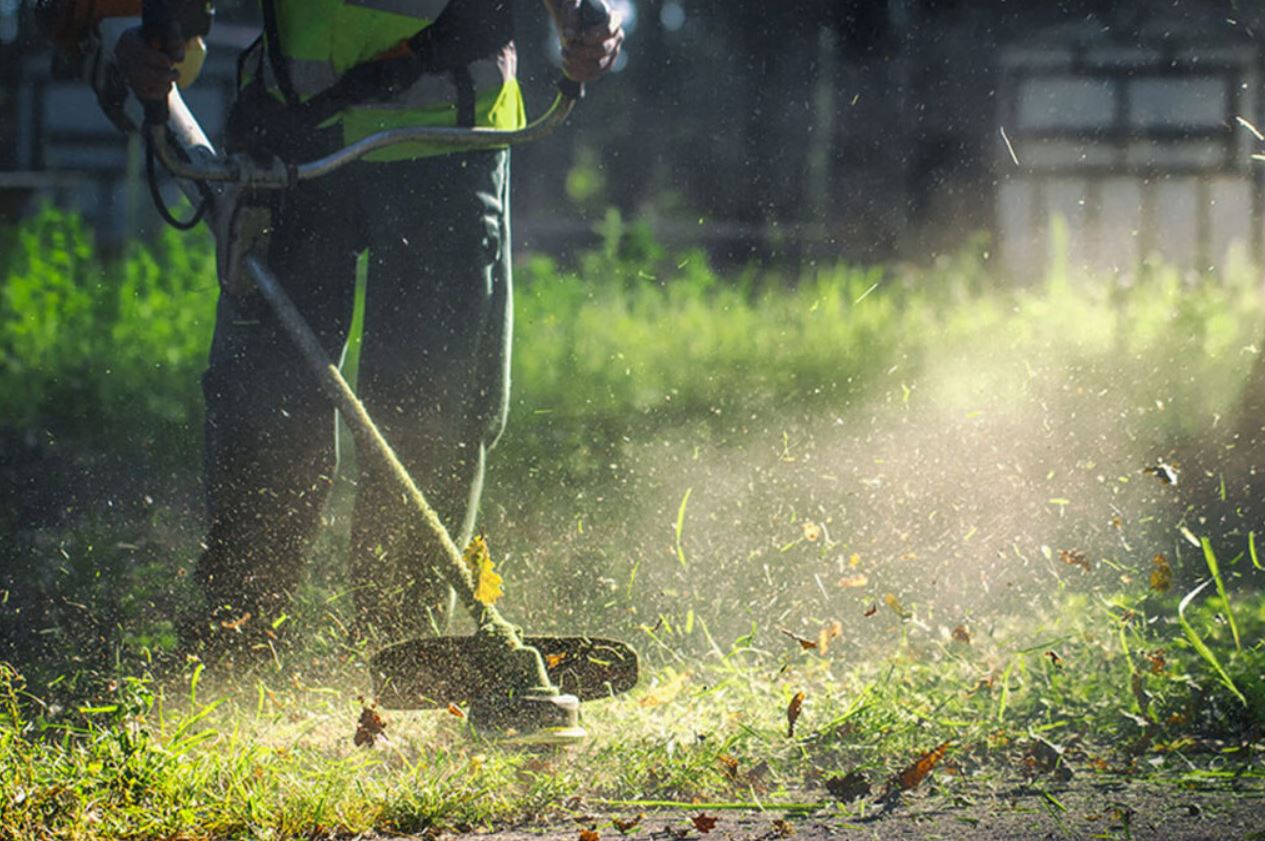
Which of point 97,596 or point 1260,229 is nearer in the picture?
point 97,596

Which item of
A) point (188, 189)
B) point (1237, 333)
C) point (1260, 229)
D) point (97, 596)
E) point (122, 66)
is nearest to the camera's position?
point (122, 66)

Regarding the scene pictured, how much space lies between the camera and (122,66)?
3.47 meters

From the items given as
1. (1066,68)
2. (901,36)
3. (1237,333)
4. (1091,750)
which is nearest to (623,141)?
(901,36)

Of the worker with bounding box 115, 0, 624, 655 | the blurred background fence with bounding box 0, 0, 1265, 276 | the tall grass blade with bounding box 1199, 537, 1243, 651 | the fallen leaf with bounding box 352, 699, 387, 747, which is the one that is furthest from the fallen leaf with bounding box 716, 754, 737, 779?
the blurred background fence with bounding box 0, 0, 1265, 276

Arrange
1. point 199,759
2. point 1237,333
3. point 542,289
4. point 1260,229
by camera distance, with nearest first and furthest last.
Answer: point 199,759, point 1237,333, point 542,289, point 1260,229

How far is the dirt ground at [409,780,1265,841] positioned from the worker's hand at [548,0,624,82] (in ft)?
5.11

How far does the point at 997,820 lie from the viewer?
9.86ft

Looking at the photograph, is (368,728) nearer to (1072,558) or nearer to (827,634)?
(827,634)

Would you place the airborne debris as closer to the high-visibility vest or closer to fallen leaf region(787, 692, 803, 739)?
fallen leaf region(787, 692, 803, 739)

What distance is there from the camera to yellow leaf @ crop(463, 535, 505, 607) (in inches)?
132

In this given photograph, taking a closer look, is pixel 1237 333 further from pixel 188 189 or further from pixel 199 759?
pixel 199 759

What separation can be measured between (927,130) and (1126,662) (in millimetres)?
9091

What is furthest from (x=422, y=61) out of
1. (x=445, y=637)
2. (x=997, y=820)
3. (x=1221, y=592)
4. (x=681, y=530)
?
(x=1221, y=592)

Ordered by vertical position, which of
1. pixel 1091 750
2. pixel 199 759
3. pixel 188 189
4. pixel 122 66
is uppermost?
pixel 122 66
